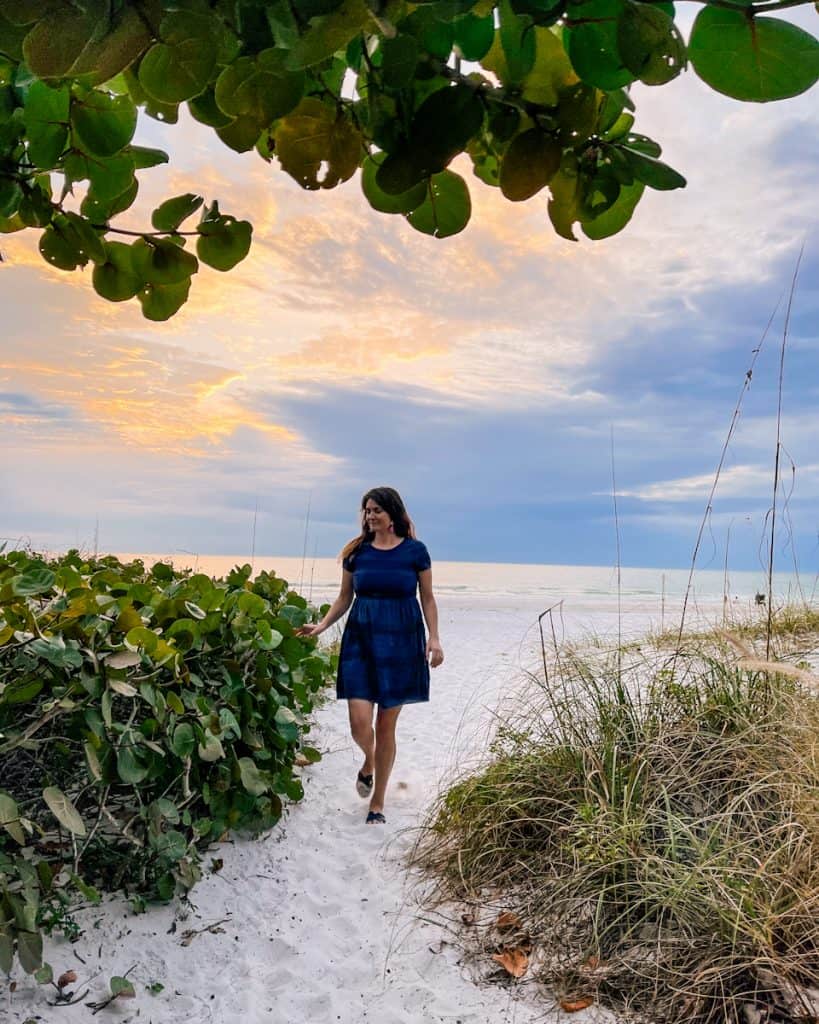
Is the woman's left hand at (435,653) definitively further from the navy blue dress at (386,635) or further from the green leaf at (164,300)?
the green leaf at (164,300)

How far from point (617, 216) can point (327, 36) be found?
0.44 metres

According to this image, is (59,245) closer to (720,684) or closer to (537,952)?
(537,952)

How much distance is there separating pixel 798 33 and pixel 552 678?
3784 millimetres

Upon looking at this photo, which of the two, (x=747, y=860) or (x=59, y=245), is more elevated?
(x=59, y=245)

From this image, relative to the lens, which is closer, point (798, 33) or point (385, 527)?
point (798, 33)

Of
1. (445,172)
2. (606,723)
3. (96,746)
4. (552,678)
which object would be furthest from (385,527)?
(445,172)

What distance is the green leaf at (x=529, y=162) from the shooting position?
0.78 metres

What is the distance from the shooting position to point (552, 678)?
415cm

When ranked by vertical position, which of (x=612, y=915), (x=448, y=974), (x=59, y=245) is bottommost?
(x=448, y=974)

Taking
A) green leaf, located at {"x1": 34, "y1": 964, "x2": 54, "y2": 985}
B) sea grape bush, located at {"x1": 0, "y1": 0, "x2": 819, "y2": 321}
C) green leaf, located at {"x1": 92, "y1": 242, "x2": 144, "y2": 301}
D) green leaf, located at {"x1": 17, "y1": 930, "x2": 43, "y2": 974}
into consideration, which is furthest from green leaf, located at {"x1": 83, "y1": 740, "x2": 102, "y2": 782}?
sea grape bush, located at {"x1": 0, "y1": 0, "x2": 819, "y2": 321}

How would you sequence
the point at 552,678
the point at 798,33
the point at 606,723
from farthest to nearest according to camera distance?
the point at 552,678
the point at 606,723
the point at 798,33

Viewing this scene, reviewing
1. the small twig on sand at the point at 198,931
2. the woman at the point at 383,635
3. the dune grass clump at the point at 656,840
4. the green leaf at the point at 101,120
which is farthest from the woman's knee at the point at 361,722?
the green leaf at the point at 101,120

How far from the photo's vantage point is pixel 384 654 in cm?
445

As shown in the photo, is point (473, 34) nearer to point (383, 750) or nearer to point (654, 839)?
point (654, 839)
